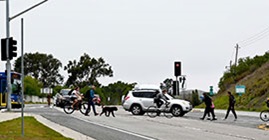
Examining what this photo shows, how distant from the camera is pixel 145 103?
4066 centimetres

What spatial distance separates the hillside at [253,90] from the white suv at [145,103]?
44.7ft

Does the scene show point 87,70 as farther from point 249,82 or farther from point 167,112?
point 167,112

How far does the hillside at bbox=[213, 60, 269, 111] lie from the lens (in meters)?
57.3

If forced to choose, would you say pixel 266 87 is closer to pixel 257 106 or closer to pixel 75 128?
pixel 257 106

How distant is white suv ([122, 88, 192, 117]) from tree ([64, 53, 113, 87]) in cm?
7092

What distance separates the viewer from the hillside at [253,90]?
188 feet

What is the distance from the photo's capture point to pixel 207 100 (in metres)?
35.6

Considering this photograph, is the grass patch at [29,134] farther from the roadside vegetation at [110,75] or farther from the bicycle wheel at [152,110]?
the roadside vegetation at [110,75]

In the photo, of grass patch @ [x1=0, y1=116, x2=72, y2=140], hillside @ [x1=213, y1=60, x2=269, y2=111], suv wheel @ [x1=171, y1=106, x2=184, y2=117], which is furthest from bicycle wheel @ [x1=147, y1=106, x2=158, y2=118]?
grass patch @ [x1=0, y1=116, x2=72, y2=140]

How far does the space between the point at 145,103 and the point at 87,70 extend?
72.9 meters

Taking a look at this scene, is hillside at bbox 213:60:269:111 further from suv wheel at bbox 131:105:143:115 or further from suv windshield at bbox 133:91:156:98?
suv wheel at bbox 131:105:143:115

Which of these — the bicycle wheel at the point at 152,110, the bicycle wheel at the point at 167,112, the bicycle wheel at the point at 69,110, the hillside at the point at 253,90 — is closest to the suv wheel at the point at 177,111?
the bicycle wheel at the point at 167,112

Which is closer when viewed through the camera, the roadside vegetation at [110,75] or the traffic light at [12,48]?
the traffic light at [12,48]

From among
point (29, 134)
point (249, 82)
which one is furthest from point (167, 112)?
point (249, 82)
